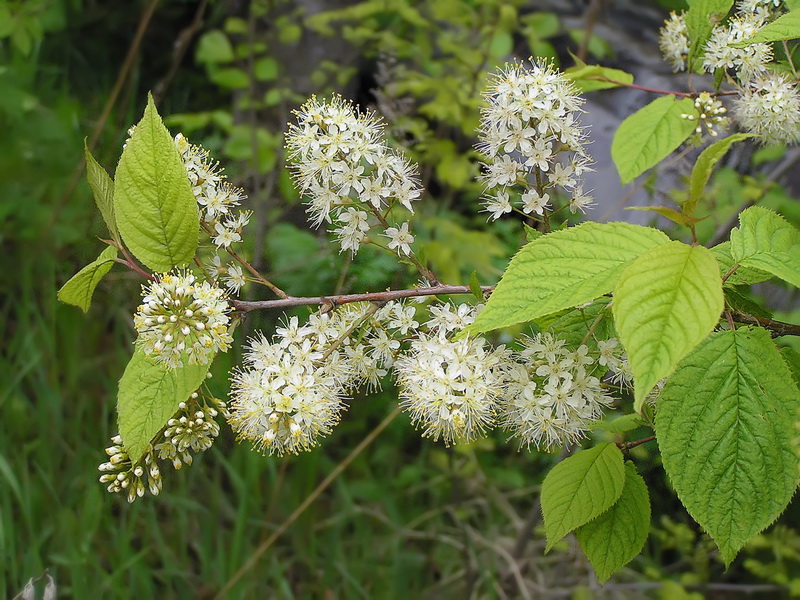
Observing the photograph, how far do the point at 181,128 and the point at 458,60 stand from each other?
0.86 meters

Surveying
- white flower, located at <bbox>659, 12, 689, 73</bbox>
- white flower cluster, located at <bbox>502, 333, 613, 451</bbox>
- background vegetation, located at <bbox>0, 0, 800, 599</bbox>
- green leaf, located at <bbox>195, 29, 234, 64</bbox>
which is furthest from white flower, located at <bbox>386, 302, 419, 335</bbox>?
green leaf, located at <bbox>195, 29, 234, 64</bbox>

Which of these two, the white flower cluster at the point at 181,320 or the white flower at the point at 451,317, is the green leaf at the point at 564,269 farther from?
the white flower cluster at the point at 181,320

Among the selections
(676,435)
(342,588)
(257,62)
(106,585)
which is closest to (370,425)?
(342,588)

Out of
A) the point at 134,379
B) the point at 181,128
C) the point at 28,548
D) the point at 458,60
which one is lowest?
the point at 28,548

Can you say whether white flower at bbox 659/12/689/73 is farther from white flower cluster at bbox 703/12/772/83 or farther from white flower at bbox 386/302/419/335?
white flower at bbox 386/302/419/335

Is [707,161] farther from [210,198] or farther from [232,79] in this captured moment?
[232,79]

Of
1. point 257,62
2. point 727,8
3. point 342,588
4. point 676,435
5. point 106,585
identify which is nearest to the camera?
point 676,435

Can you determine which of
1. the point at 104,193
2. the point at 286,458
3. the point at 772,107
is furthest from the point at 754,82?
the point at 286,458

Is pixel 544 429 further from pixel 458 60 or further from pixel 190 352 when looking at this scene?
pixel 458 60

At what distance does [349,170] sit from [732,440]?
17.1 inches

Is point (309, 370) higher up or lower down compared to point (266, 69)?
higher up

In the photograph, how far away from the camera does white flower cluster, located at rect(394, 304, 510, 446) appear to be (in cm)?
69

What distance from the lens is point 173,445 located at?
2.38ft

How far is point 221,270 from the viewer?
0.78 m
